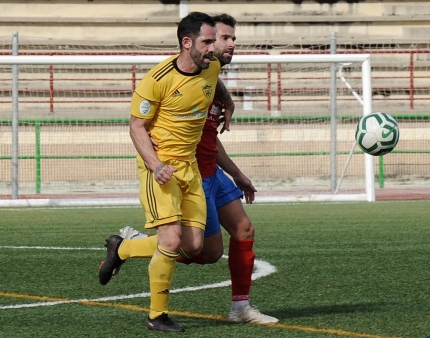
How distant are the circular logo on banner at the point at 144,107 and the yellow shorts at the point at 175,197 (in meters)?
0.27

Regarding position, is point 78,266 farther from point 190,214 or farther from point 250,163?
point 250,163

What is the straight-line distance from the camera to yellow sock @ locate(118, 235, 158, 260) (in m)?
5.30

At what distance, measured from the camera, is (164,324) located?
4.75m

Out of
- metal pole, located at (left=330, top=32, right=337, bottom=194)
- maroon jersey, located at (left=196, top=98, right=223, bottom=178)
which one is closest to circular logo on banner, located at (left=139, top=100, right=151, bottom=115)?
maroon jersey, located at (left=196, top=98, right=223, bottom=178)

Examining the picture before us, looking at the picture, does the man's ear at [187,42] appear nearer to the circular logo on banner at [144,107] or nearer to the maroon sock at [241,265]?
the circular logo on banner at [144,107]

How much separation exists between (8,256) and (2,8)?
549 inches

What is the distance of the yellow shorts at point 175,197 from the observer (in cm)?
481

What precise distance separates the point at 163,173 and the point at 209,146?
67cm

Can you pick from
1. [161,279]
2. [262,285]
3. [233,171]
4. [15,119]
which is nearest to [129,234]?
[233,171]

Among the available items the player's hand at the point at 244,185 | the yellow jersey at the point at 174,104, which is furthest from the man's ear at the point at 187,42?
the player's hand at the point at 244,185

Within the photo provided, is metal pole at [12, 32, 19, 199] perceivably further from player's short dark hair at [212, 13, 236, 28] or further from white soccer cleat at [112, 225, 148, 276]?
player's short dark hair at [212, 13, 236, 28]

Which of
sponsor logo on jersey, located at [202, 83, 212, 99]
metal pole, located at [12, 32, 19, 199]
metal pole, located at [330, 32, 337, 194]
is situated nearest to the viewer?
sponsor logo on jersey, located at [202, 83, 212, 99]

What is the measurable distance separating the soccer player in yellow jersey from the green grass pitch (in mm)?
370

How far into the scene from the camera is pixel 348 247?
8445mm
